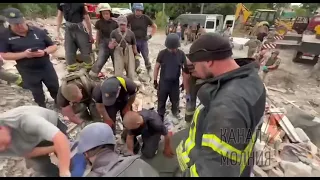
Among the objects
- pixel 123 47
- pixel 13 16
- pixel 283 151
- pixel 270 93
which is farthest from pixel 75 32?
pixel 270 93

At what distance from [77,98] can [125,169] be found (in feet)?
5.35

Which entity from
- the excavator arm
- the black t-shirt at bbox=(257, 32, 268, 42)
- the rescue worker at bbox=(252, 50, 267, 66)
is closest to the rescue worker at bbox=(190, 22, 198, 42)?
the excavator arm

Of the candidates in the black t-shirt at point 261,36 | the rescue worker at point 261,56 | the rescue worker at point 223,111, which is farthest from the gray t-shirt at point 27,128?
the black t-shirt at point 261,36

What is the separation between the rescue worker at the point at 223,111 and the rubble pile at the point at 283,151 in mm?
1780

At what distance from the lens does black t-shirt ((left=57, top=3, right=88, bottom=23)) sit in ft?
14.1

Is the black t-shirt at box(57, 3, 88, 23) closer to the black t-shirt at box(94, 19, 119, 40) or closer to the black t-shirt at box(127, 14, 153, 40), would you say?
the black t-shirt at box(94, 19, 119, 40)

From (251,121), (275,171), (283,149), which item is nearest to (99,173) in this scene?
(251,121)

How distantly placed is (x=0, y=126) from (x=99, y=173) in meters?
1.06

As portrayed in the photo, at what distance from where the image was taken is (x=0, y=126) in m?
2.05

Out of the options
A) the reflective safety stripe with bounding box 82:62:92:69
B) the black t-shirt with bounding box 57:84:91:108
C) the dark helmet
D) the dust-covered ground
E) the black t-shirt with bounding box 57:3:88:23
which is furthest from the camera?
the reflective safety stripe with bounding box 82:62:92:69

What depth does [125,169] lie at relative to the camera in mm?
1529

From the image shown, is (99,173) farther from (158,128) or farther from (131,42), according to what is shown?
(131,42)

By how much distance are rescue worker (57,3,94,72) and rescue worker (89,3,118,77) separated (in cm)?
Answer: 23

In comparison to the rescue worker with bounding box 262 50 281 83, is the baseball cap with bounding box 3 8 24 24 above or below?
above
